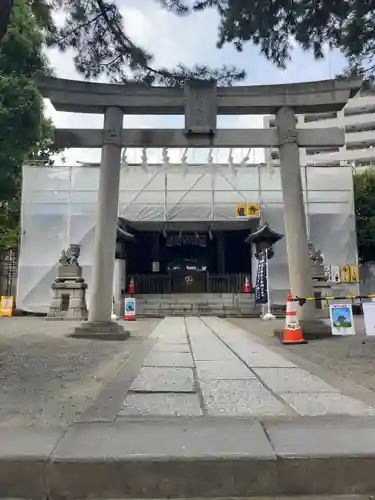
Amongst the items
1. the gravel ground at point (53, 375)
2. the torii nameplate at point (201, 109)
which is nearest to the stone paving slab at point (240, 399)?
the gravel ground at point (53, 375)

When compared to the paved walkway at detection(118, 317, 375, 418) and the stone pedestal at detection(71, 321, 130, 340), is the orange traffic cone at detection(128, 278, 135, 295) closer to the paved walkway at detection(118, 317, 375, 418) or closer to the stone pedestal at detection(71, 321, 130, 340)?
the stone pedestal at detection(71, 321, 130, 340)

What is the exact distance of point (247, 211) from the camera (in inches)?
886

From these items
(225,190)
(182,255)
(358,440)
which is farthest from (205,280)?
(358,440)

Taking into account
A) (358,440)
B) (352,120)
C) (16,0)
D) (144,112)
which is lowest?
(358,440)

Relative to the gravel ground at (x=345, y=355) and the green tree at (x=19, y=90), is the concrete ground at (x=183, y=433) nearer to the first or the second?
the gravel ground at (x=345, y=355)

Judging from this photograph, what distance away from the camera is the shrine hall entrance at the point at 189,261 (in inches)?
988

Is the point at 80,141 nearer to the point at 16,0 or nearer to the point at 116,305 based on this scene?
the point at 16,0

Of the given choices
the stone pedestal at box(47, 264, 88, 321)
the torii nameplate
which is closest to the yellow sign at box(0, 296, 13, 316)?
the stone pedestal at box(47, 264, 88, 321)

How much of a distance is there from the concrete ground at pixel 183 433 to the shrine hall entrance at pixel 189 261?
19265 mm

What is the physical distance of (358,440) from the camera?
2.86m

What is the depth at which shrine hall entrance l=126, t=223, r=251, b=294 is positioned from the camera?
25.1 metres

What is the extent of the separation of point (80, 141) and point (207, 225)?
13.5 m

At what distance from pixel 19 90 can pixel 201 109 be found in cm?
456

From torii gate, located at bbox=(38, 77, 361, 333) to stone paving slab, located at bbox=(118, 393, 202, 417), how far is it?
19.4ft
